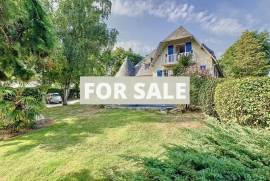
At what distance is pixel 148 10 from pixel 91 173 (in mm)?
10701

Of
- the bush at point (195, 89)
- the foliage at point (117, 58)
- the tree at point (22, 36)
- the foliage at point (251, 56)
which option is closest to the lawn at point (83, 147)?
the tree at point (22, 36)

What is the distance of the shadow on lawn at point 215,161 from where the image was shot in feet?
8.29

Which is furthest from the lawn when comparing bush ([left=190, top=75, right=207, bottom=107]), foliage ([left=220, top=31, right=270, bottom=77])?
foliage ([left=220, top=31, right=270, bottom=77])

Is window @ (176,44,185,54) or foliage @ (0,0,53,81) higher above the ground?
window @ (176,44,185,54)

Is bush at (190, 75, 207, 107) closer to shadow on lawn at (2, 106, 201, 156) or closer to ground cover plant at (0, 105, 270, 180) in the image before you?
shadow on lawn at (2, 106, 201, 156)

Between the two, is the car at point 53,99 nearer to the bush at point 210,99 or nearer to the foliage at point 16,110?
the foliage at point 16,110

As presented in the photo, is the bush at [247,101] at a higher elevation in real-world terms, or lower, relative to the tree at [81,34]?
lower

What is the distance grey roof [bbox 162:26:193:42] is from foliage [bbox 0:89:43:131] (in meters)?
17.8

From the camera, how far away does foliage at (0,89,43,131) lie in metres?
10.7

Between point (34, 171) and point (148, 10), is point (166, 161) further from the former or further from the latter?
point (148, 10)

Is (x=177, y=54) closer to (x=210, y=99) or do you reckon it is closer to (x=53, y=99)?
(x=210, y=99)

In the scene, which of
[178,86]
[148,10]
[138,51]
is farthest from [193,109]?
[138,51]

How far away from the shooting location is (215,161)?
265 centimetres

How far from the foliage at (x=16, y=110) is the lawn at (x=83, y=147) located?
896mm
